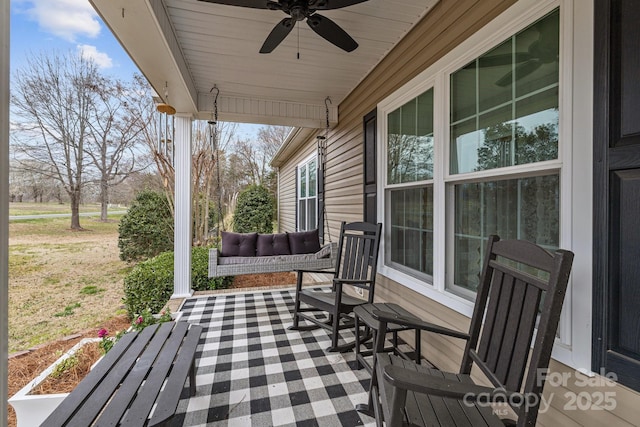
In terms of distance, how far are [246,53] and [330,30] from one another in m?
1.25

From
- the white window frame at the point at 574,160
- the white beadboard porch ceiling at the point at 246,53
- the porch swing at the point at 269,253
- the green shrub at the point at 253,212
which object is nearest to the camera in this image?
the white window frame at the point at 574,160

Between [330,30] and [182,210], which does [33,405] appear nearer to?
[182,210]

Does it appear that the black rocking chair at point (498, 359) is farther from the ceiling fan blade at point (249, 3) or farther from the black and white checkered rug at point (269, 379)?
the ceiling fan blade at point (249, 3)

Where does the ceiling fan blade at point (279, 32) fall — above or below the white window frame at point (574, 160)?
above

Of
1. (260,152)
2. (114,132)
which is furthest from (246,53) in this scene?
(260,152)

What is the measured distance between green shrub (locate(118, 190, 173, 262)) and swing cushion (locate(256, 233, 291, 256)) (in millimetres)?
3191

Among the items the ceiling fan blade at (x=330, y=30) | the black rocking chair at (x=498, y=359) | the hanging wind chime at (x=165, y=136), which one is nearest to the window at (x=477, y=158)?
the black rocking chair at (x=498, y=359)

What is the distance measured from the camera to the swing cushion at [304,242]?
457cm

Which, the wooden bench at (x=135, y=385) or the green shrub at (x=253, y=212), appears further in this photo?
the green shrub at (x=253, y=212)

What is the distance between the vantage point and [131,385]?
1358 millimetres

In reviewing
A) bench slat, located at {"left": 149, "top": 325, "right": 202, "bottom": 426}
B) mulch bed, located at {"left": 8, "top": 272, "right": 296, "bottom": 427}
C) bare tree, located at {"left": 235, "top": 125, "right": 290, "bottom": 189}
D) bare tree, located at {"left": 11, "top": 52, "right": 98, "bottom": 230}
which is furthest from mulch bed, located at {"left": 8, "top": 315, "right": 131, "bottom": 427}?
bare tree, located at {"left": 235, "top": 125, "right": 290, "bottom": 189}

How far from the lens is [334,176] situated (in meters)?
4.66

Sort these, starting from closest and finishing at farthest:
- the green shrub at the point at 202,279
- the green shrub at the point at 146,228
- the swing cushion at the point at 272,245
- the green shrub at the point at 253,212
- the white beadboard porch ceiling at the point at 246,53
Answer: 1. the white beadboard porch ceiling at the point at 246,53
2. the swing cushion at the point at 272,245
3. the green shrub at the point at 202,279
4. the green shrub at the point at 146,228
5. the green shrub at the point at 253,212

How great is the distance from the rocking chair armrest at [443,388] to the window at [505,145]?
0.83m
